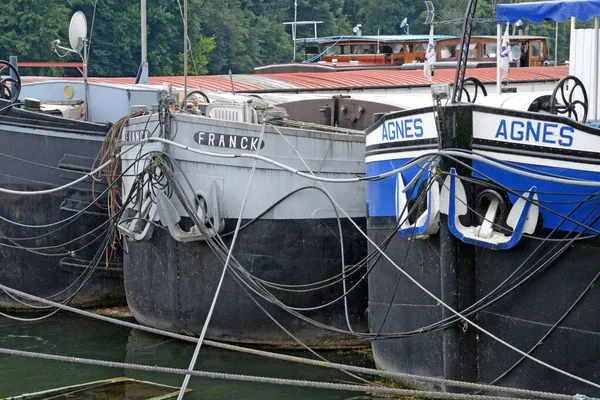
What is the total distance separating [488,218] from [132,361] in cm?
466

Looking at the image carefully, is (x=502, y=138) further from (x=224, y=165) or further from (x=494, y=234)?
(x=224, y=165)

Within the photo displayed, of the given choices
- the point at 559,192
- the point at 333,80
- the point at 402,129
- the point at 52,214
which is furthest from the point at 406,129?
the point at 333,80

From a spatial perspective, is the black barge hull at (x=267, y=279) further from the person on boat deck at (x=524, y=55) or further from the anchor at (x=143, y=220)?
the person on boat deck at (x=524, y=55)

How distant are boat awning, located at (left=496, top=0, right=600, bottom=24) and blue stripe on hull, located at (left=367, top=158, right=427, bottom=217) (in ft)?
6.75

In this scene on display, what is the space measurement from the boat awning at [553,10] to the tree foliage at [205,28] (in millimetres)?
35192

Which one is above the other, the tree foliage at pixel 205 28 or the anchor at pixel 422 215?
the tree foliage at pixel 205 28

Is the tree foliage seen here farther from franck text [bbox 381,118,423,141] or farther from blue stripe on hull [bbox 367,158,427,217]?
franck text [bbox 381,118,423,141]

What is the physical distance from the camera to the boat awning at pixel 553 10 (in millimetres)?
9719

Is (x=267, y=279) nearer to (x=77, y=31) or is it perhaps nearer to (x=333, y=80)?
(x=77, y=31)

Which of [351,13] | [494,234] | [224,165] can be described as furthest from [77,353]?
[351,13]

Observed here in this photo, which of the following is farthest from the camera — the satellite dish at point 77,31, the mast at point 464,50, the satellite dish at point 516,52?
the satellite dish at point 516,52

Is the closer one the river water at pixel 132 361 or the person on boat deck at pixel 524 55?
the river water at pixel 132 361

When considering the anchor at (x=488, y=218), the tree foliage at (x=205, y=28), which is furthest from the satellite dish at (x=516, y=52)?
the tree foliage at (x=205, y=28)

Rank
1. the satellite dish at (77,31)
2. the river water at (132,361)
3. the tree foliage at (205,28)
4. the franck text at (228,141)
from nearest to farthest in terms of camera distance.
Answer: the river water at (132,361), the franck text at (228,141), the satellite dish at (77,31), the tree foliage at (205,28)
